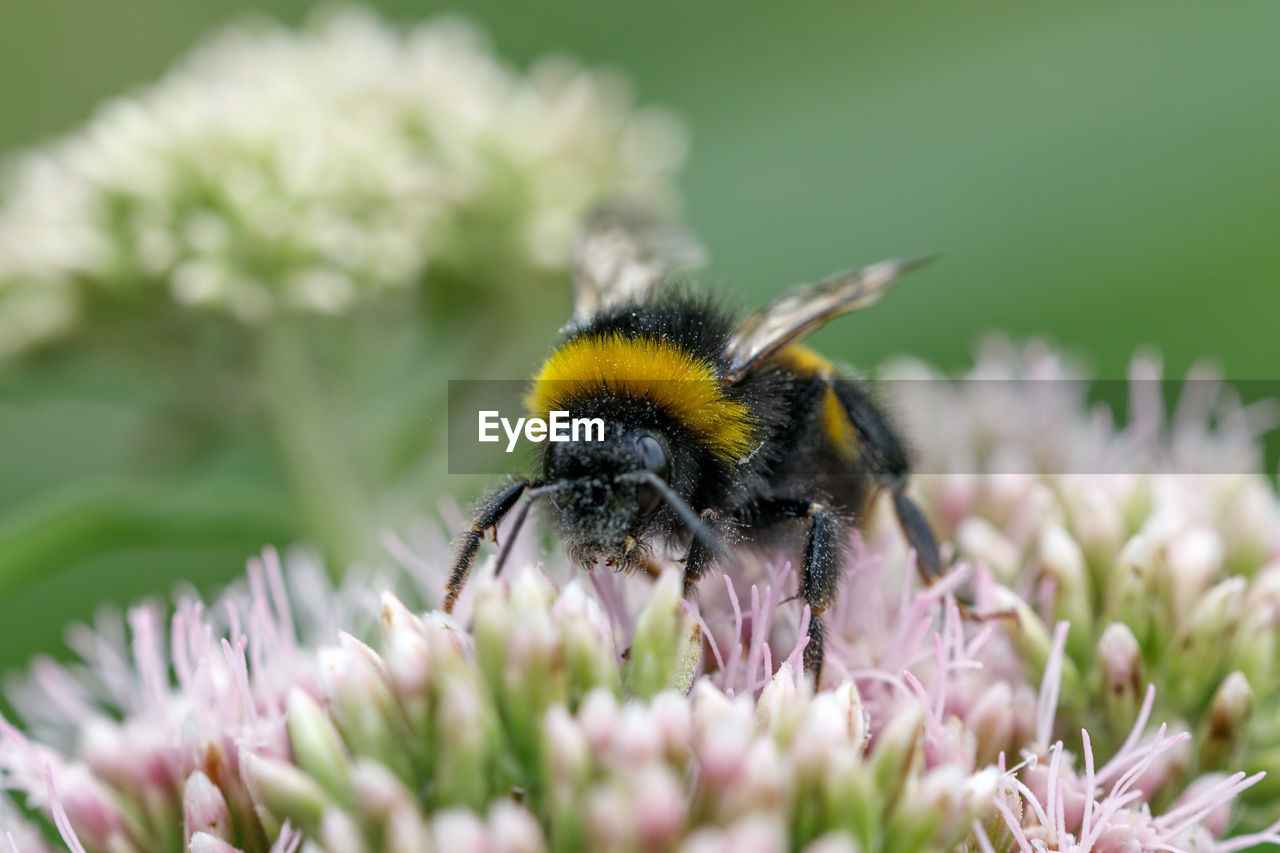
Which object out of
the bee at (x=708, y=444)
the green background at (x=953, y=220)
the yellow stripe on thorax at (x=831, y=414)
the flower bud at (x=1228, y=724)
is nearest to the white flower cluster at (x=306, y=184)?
the green background at (x=953, y=220)

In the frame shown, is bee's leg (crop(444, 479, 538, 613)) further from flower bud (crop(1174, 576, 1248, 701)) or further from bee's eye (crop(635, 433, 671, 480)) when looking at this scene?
flower bud (crop(1174, 576, 1248, 701))

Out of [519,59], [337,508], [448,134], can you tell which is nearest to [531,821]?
[337,508]

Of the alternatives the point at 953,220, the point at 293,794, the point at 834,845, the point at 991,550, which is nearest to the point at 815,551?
the point at 834,845

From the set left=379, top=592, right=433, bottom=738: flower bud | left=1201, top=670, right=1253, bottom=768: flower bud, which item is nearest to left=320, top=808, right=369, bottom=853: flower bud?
left=379, top=592, right=433, bottom=738: flower bud

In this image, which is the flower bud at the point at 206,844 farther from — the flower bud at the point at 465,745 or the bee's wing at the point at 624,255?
the bee's wing at the point at 624,255

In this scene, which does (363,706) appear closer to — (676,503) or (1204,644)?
(676,503)
